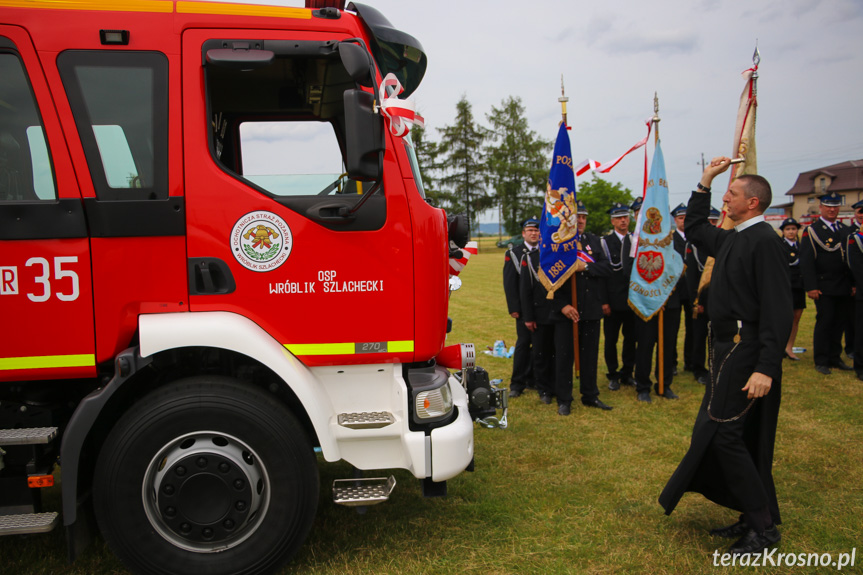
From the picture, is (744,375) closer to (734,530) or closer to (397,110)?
(734,530)

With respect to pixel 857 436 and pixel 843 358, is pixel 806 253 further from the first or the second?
pixel 857 436

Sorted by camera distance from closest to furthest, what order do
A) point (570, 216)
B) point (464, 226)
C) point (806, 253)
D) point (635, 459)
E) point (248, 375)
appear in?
point (248, 375) → point (464, 226) → point (635, 459) → point (570, 216) → point (806, 253)

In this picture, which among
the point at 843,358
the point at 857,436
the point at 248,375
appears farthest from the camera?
the point at 843,358

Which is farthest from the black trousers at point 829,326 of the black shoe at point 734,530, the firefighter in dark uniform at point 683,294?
the black shoe at point 734,530

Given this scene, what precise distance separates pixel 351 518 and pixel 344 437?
1100 mm

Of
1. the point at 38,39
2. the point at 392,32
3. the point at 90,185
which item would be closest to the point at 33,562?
the point at 90,185

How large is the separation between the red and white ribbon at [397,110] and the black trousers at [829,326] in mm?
7451

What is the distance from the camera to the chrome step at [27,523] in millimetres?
2787

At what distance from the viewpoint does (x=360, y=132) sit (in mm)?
2729

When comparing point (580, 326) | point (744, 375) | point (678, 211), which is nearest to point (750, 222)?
point (744, 375)

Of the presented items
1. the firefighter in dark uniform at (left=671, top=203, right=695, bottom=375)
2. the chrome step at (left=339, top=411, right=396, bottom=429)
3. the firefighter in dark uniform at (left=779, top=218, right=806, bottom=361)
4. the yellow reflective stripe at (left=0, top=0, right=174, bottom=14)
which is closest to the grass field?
the chrome step at (left=339, top=411, right=396, bottom=429)

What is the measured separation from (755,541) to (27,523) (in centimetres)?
379

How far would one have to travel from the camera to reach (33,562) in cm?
332

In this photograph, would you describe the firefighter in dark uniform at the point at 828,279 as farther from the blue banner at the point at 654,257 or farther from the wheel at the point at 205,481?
the wheel at the point at 205,481
